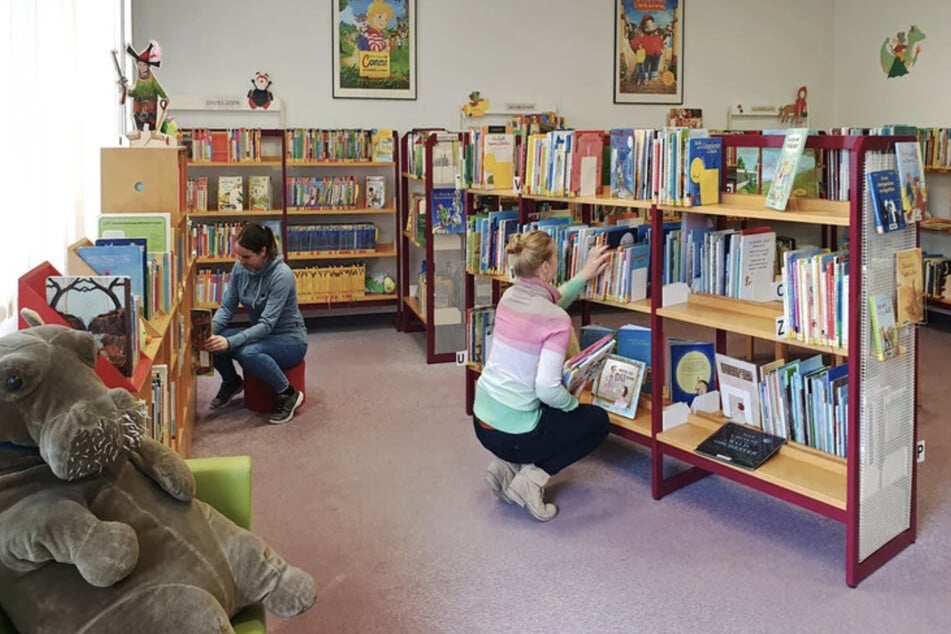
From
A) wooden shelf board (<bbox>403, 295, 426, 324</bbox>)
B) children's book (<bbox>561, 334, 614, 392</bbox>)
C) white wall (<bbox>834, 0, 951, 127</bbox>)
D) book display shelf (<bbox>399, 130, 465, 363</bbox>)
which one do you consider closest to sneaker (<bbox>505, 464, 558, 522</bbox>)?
children's book (<bbox>561, 334, 614, 392</bbox>)

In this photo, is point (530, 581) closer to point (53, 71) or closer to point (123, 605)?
point (123, 605)

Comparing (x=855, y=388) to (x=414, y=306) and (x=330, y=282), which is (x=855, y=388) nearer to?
(x=414, y=306)

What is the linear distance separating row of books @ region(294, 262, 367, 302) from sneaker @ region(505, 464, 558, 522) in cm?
407

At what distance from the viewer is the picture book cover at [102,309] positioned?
2.50 m

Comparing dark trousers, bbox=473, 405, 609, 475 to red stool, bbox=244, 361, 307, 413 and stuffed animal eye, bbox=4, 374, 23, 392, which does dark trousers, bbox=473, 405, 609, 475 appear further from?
stuffed animal eye, bbox=4, 374, 23, 392

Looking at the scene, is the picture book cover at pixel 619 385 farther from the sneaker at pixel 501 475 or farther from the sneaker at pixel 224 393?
the sneaker at pixel 224 393

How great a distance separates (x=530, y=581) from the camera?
123 inches

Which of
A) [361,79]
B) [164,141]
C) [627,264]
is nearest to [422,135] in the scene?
[361,79]

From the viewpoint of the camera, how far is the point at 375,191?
760 cm

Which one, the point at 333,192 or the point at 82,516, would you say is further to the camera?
the point at 333,192

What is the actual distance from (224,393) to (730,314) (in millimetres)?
3094

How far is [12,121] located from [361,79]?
5088 mm

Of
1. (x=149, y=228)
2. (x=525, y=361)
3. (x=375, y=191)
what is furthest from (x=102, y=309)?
(x=375, y=191)

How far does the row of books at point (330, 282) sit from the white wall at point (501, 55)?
51.3 inches
